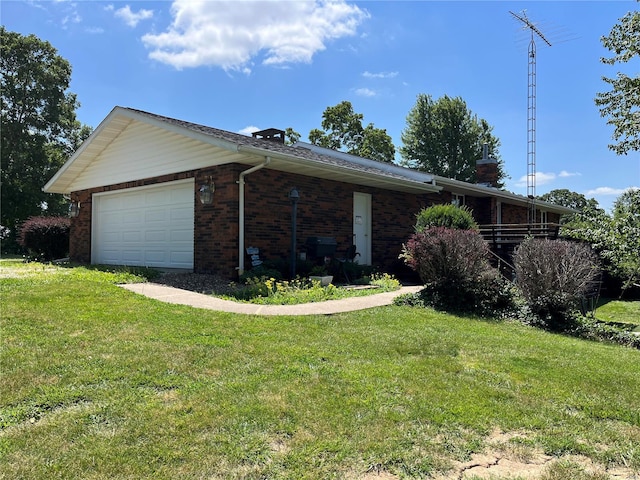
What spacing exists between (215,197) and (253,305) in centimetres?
389

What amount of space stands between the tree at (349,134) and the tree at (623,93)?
27.6 meters

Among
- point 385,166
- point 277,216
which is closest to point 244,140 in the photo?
point 277,216

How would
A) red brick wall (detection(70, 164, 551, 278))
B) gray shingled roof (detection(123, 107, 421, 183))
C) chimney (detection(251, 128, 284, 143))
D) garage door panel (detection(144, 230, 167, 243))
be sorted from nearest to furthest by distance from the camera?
red brick wall (detection(70, 164, 551, 278))
gray shingled roof (detection(123, 107, 421, 183))
garage door panel (detection(144, 230, 167, 243))
chimney (detection(251, 128, 284, 143))

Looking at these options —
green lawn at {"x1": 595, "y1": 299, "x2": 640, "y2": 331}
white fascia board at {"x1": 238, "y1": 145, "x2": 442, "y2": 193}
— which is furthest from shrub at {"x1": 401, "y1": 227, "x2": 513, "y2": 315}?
white fascia board at {"x1": 238, "y1": 145, "x2": 442, "y2": 193}

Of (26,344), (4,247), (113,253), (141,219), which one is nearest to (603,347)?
(26,344)

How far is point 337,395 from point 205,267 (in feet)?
24.7

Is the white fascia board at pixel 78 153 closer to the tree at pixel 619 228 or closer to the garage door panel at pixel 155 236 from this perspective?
the garage door panel at pixel 155 236

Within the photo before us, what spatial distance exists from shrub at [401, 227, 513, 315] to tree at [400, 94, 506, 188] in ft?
111

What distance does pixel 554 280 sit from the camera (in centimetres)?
689

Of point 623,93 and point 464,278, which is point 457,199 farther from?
point 464,278

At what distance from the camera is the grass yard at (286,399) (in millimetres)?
2363

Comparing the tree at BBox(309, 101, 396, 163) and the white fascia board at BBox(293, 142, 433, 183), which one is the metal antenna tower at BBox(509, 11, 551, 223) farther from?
the tree at BBox(309, 101, 396, 163)

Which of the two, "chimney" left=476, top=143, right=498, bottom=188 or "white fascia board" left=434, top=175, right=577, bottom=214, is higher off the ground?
"chimney" left=476, top=143, right=498, bottom=188

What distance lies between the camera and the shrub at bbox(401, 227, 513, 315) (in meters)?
7.54
